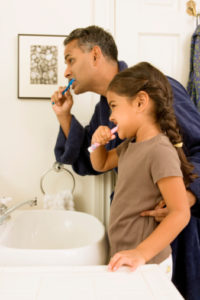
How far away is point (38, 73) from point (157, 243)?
41.2 inches

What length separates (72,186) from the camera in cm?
145

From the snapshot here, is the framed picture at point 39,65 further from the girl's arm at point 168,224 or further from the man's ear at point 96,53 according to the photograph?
the girl's arm at point 168,224

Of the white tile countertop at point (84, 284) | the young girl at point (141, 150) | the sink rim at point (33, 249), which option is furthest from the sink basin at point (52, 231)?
the white tile countertop at point (84, 284)

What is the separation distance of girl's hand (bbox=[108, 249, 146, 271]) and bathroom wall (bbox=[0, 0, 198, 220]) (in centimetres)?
82

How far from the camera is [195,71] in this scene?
4.48 ft

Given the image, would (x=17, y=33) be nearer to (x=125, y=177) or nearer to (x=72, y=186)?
(x=72, y=186)

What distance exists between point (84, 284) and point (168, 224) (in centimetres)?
28

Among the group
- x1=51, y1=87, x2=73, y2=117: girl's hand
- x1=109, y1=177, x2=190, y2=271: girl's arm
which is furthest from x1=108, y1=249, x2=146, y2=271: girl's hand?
x1=51, y1=87, x2=73, y2=117: girl's hand

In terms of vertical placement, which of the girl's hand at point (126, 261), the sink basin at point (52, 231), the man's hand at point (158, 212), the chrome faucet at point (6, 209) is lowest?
the sink basin at point (52, 231)

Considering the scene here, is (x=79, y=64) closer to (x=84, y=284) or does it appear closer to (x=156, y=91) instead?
(x=156, y=91)

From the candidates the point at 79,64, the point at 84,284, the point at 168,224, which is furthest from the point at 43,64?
the point at 84,284

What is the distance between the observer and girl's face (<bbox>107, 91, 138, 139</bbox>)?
0.82 meters

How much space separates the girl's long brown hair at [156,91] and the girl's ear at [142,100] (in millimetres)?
13

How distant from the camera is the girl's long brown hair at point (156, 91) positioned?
81 cm
